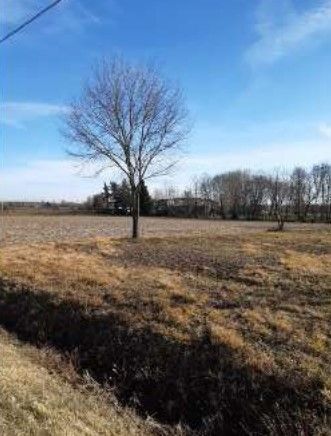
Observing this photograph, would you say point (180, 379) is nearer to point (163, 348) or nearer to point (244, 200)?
point (163, 348)

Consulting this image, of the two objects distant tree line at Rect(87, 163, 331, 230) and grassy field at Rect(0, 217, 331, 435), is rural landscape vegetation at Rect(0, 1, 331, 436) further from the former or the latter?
distant tree line at Rect(87, 163, 331, 230)

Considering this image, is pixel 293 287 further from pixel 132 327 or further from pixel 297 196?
pixel 297 196

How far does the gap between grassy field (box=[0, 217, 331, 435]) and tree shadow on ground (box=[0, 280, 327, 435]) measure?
0.06 feet

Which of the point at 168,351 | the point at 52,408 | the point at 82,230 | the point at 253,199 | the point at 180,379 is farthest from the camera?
the point at 253,199

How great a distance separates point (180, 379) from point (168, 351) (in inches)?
28.7

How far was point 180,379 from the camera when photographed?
7.62m

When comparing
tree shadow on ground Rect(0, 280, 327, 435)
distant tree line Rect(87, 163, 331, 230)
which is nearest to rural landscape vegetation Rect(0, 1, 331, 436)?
tree shadow on ground Rect(0, 280, 327, 435)

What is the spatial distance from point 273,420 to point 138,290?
19.8 feet

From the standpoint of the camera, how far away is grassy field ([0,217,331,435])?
6.61 metres

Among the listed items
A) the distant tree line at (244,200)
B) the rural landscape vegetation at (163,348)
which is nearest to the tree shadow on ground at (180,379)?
the rural landscape vegetation at (163,348)

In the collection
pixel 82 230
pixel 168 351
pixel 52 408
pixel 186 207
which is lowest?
pixel 52 408

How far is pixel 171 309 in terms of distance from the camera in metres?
10.2

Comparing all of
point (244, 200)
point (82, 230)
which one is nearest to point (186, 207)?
point (244, 200)

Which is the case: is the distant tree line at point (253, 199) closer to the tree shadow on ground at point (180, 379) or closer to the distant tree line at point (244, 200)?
the distant tree line at point (244, 200)
